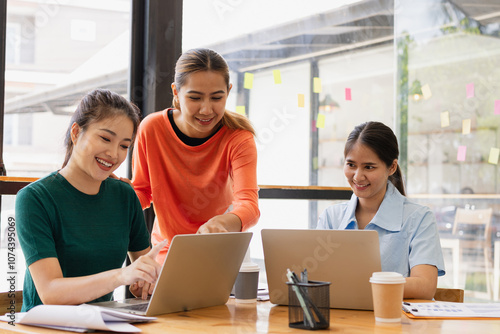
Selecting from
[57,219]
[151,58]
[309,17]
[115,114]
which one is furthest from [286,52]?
[57,219]

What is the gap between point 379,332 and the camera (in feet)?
3.82

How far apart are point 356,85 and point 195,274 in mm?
2514

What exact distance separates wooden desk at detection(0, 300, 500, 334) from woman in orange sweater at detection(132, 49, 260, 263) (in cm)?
55

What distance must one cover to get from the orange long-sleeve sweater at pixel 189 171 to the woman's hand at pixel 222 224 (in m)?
0.20

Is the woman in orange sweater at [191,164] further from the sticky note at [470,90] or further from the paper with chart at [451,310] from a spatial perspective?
the sticky note at [470,90]

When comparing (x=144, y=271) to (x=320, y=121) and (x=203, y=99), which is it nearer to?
(x=203, y=99)

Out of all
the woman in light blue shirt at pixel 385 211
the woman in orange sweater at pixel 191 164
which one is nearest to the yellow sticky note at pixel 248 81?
the woman in orange sweater at pixel 191 164

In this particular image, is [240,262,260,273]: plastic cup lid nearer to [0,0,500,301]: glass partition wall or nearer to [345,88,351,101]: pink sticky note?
[0,0,500,301]: glass partition wall

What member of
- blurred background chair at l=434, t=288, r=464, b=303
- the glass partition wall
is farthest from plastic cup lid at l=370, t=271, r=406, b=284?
the glass partition wall

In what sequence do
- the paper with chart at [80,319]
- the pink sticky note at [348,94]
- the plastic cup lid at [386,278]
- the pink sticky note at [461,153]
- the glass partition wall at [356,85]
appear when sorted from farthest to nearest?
the pink sticky note at [461,153] → the pink sticky note at [348,94] → the glass partition wall at [356,85] → the plastic cup lid at [386,278] → the paper with chart at [80,319]

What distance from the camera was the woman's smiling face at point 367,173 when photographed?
1.91 metres

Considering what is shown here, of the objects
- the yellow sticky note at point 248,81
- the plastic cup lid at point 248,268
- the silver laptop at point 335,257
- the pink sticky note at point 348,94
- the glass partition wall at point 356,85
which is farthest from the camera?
the pink sticky note at point 348,94

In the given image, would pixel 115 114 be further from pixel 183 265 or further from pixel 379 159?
pixel 379 159

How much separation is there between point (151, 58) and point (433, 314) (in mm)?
1894
